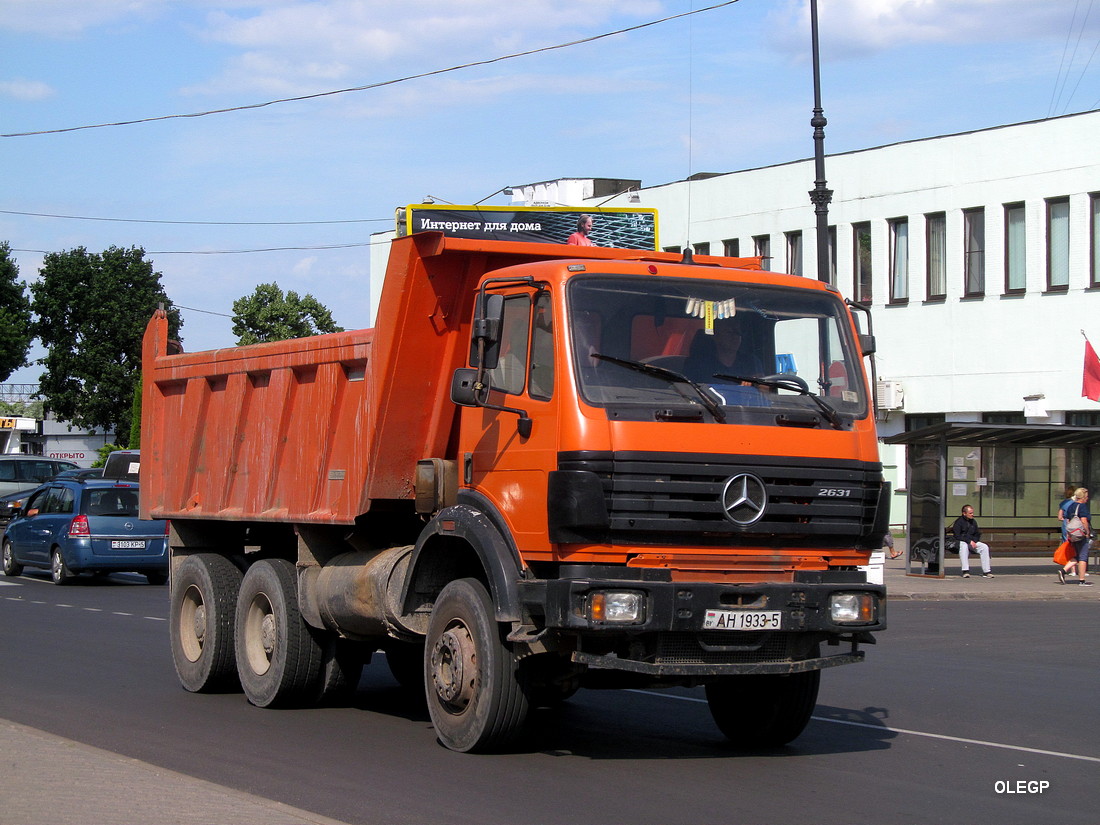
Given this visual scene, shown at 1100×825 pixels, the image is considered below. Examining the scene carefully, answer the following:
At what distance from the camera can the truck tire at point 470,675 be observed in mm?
8125

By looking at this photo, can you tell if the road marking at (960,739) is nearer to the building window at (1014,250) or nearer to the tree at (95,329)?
the building window at (1014,250)

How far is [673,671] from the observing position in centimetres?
770

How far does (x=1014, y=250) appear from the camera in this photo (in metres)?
35.1

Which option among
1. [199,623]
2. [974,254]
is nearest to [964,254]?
[974,254]

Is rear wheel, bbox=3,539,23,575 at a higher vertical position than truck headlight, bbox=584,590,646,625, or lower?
lower

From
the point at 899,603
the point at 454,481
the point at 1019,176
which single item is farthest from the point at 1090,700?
the point at 1019,176

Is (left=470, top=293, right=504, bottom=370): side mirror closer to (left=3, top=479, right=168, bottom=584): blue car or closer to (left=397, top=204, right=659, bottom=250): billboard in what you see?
(left=397, top=204, right=659, bottom=250): billboard

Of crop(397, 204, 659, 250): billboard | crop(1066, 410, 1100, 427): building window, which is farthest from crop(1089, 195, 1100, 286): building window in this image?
crop(397, 204, 659, 250): billboard

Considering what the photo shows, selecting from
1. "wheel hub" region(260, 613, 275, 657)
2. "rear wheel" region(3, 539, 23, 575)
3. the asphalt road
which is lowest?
the asphalt road

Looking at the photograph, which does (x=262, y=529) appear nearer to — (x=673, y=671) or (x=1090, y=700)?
(x=673, y=671)

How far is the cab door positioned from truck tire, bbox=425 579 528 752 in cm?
51

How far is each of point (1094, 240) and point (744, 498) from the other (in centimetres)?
2818

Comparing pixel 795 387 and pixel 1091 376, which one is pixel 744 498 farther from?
pixel 1091 376

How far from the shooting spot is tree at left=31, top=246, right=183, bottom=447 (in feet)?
252
